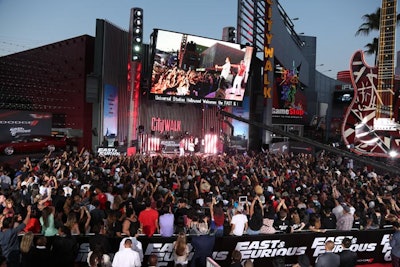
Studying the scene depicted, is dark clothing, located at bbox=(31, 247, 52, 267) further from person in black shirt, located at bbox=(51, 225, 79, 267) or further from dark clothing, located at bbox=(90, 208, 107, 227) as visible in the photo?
dark clothing, located at bbox=(90, 208, 107, 227)

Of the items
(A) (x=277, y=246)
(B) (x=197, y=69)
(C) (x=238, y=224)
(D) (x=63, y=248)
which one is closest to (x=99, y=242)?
(D) (x=63, y=248)

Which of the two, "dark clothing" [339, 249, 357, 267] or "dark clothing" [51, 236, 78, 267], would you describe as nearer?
"dark clothing" [51, 236, 78, 267]

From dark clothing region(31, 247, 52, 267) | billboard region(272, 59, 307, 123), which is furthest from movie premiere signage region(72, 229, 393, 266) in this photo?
billboard region(272, 59, 307, 123)

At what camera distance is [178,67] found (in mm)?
23312

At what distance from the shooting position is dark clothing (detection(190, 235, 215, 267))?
633 cm

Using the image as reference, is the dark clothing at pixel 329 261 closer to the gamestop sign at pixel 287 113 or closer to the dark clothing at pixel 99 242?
the dark clothing at pixel 99 242

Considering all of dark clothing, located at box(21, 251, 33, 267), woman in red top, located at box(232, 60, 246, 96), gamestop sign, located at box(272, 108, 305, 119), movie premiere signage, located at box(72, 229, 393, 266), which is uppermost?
woman in red top, located at box(232, 60, 246, 96)

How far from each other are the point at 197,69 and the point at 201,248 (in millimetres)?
18878

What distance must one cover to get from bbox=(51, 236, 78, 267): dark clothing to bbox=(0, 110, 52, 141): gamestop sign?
46.8 feet

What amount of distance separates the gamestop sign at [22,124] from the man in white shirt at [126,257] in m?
15.1

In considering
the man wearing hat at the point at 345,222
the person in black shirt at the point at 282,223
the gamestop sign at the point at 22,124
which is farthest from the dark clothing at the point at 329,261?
the gamestop sign at the point at 22,124

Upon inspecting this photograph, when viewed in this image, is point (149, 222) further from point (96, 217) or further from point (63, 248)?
point (63, 248)

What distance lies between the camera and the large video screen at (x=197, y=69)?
22641mm

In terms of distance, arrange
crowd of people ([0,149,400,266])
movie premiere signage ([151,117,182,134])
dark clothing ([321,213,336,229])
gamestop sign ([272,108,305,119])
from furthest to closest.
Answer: gamestop sign ([272,108,305,119]) → movie premiere signage ([151,117,182,134]) → dark clothing ([321,213,336,229]) → crowd of people ([0,149,400,266])
